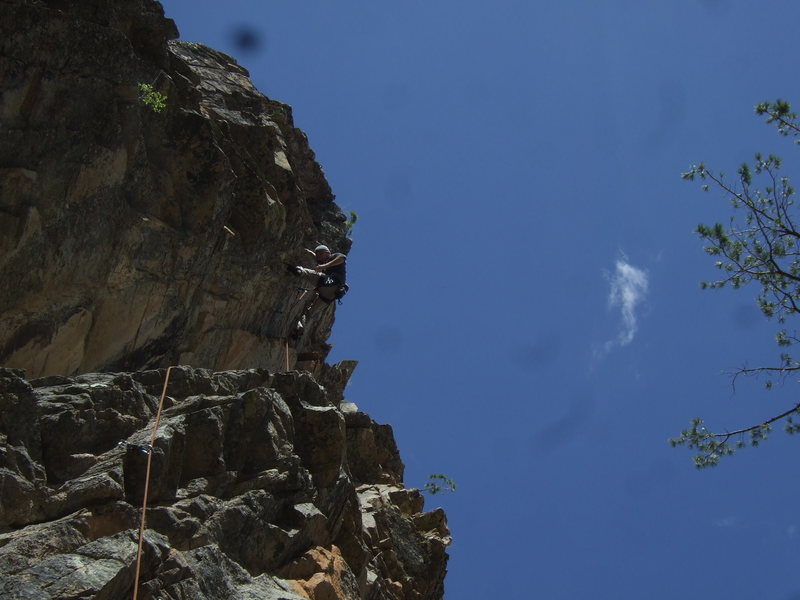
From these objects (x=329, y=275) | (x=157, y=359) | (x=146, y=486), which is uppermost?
(x=329, y=275)

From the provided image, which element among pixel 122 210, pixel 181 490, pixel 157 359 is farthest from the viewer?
pixel 157 359

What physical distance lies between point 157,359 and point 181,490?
6900 millimetres

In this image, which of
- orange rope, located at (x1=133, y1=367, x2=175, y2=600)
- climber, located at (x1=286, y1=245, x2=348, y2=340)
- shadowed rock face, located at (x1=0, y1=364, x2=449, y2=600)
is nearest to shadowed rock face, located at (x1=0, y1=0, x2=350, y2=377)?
climber, located at (x1=286, y1=245, x2=348, y2=340)

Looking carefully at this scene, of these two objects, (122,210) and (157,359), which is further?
(157,359)

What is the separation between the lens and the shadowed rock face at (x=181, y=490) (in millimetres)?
9305

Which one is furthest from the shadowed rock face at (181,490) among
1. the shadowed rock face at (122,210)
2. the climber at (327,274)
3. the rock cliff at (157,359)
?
the climber at (327,274)

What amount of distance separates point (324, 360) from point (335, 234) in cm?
433

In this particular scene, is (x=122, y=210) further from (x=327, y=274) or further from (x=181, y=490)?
(x=181, y=490)

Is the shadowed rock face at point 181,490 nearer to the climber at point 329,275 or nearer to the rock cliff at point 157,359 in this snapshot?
the rock cliff at point 157,359

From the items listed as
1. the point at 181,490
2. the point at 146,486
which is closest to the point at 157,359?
the point at 181,490

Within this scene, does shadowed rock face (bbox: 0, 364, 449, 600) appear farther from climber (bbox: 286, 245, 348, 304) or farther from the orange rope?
climber (bbox: 286, 245, 348, 304)

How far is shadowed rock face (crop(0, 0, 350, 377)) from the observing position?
1486 centimetres

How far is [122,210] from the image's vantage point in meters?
16.6

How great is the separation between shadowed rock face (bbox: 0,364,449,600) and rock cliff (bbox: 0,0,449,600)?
0.10 feet
